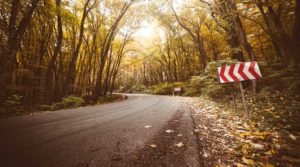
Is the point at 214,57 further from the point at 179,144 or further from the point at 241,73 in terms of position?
the point at 179,144

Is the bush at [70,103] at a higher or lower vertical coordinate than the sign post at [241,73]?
lower

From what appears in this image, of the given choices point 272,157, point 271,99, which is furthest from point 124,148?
point 271,99

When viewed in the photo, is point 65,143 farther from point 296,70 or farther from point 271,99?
point 296,70

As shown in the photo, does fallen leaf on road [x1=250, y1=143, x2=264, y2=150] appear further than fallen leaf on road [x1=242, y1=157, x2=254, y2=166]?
Yes

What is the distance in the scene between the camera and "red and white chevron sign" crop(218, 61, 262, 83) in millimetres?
3674

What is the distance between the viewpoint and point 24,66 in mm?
11953

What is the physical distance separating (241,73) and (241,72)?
0.10 ft

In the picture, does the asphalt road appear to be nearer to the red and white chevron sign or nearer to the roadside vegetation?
the roadside vegetation

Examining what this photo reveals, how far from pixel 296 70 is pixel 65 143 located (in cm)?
942

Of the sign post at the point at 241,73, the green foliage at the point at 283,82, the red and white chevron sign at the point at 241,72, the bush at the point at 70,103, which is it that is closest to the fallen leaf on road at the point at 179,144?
the sign post at the point at 241,73

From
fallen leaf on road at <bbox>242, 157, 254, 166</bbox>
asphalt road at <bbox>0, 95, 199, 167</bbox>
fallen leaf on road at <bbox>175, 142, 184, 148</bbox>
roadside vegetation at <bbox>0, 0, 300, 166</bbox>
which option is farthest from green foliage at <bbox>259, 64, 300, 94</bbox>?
asphalt road at <bbox>0, 95, 199, 167</bbox>

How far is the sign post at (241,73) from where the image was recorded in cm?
367

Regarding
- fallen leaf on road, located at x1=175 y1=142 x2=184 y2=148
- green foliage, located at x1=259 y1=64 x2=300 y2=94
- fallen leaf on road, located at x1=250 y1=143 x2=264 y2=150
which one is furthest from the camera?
green foliage, located at x1=259 y1=64 x2=300 y2=94

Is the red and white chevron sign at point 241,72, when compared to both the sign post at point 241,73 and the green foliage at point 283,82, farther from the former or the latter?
the green foliage at point 283,82
